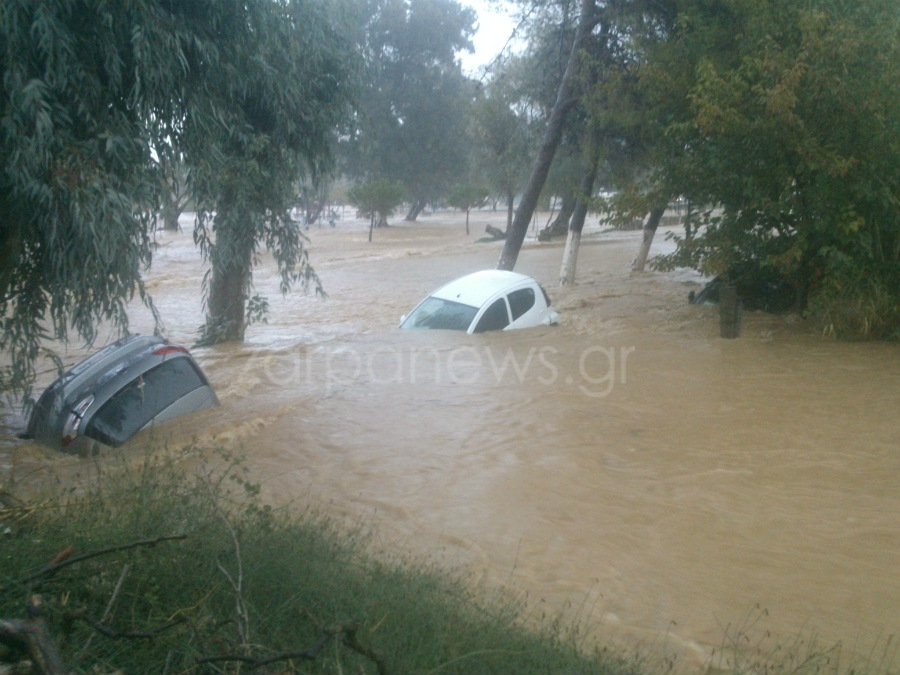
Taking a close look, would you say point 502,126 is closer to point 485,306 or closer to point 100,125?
point 485,306

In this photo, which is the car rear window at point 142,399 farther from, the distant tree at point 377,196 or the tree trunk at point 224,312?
the distant tree at point 377,196

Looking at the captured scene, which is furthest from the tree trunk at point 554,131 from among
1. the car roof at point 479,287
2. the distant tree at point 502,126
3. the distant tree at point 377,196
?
the distant tree at point 377,196

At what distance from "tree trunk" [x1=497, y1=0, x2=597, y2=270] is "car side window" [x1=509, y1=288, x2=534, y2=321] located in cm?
574

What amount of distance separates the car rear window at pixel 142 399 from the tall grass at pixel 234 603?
285 centimetres

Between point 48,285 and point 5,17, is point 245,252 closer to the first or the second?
point 48,285

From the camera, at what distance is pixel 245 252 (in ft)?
34.8

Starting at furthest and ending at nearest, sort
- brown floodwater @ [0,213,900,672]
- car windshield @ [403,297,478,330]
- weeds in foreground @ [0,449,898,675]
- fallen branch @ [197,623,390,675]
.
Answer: car windshield @ [403,297,478,330]
brown floodwater @ [0,213,900,672]
weeds in foreground @ [0,449,898,675]
fallen branch @ [197,623,390,675]

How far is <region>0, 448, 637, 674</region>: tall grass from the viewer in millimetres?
Result: 2830

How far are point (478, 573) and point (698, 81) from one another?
971 centimetres

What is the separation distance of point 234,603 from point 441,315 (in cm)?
1011

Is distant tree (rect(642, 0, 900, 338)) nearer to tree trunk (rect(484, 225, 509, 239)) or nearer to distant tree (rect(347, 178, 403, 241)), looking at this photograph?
tree trunk (rect(484, 225, 509, 239))

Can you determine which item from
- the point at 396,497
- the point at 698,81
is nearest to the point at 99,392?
the point at 396,497

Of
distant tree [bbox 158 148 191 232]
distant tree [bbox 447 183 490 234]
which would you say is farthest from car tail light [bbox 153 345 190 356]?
distant tree [bbox 447 183 490 234]

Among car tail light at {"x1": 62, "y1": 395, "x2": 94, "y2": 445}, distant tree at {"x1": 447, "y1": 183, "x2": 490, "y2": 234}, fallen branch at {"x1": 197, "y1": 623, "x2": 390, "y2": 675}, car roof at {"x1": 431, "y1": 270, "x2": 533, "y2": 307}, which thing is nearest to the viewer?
fallen branch at {"x1": 197, "y1": 623, "x2": 390, "y2": 675}
